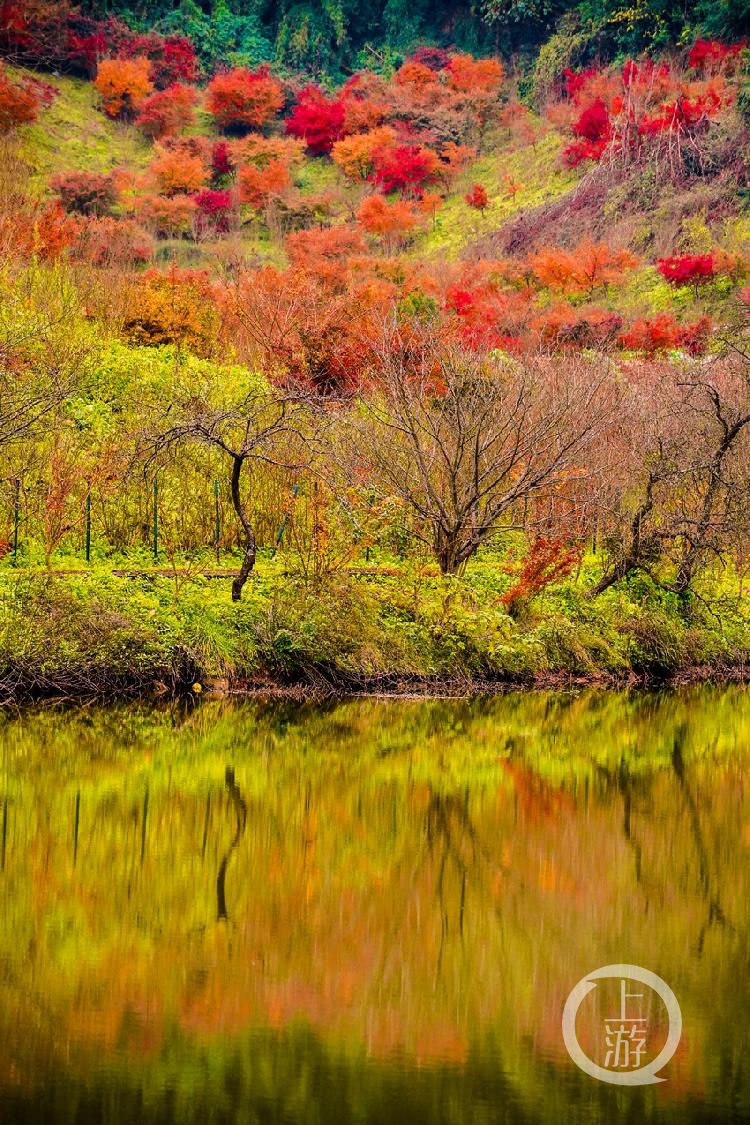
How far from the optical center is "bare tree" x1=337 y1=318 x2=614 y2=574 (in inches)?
789

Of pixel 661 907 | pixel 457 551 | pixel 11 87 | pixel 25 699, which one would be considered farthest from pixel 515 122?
pixel 661 907

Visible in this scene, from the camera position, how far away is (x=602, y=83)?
63812mm

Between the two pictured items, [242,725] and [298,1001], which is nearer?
[298,1001]

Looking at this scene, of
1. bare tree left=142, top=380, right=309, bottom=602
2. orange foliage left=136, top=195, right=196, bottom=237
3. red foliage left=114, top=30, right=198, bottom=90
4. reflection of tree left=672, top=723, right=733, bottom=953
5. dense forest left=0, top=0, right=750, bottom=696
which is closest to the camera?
reflection of tree left=672, top=723, right=733, bottom=953

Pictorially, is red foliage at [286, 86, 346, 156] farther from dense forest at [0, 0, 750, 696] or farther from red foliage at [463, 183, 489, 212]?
red foliage at [463, 183, 489, 212]

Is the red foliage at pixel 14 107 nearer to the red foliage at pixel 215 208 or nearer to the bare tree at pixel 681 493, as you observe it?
the red foliage at pixel 215 208

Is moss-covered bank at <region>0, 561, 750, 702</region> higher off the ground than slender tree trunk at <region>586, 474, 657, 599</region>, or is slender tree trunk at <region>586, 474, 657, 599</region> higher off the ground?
slender tree trunk at <region>586, 474, 657, 599</region>

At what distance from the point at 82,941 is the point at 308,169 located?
6093 cm

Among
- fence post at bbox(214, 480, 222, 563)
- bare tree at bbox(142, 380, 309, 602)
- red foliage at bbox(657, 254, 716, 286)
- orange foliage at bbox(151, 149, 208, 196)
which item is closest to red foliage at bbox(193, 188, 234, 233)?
orange foliage at bbox(151, 149, 208, 196)

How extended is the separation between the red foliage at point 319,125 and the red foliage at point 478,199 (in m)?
10.2

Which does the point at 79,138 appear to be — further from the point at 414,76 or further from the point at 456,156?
the point at 414,76

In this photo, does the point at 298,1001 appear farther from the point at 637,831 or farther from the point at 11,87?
the point at 11,87

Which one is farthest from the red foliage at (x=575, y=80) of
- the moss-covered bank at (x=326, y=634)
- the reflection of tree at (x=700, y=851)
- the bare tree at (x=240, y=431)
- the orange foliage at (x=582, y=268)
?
the reflection of tree at (x=700, y=851)

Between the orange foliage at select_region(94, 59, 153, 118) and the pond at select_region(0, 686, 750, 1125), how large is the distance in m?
55.6
